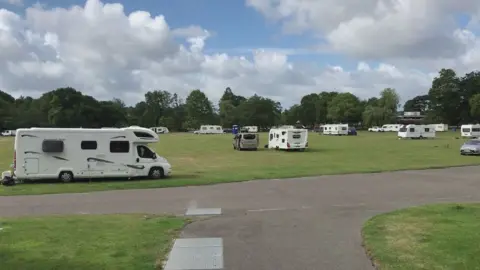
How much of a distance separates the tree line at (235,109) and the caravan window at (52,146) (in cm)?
12112

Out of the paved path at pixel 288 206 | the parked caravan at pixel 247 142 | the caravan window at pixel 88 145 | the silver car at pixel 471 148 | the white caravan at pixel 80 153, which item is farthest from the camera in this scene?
the parked caravan at pixel 247 142

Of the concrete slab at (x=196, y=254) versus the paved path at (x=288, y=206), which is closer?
the concrete slab at (x=196, y=254)

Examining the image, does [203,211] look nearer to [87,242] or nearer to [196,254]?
[87,242]

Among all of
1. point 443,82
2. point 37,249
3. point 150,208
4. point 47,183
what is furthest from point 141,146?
point 443,82

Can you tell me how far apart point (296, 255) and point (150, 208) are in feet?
28.5

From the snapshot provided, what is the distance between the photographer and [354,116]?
166 m

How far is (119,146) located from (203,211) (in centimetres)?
1240

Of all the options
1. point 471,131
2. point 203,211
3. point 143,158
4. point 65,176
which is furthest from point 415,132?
point 203,211

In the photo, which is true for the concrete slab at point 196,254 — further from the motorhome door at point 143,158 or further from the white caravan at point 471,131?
the white caravan at point 471,131

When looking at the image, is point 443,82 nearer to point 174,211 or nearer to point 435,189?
point 435,189

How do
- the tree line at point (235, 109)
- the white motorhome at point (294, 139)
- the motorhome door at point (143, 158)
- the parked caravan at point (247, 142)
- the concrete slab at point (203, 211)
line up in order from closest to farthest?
the concrete slab at point (203, 211)
the motorhome door at point (143, 158)
the white motorhome at point (294, 139)
the parked caravan at point (247, 142)
the tree line at point (235, 109)

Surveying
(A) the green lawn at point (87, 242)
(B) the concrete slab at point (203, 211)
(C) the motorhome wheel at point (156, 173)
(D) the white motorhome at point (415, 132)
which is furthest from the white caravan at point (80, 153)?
(D) the white motorhome at point (415, 132)

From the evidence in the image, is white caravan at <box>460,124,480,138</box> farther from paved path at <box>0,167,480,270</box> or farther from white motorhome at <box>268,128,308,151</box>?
paved path at <box>0,167,480,270</box>

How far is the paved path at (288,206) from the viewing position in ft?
30.5
